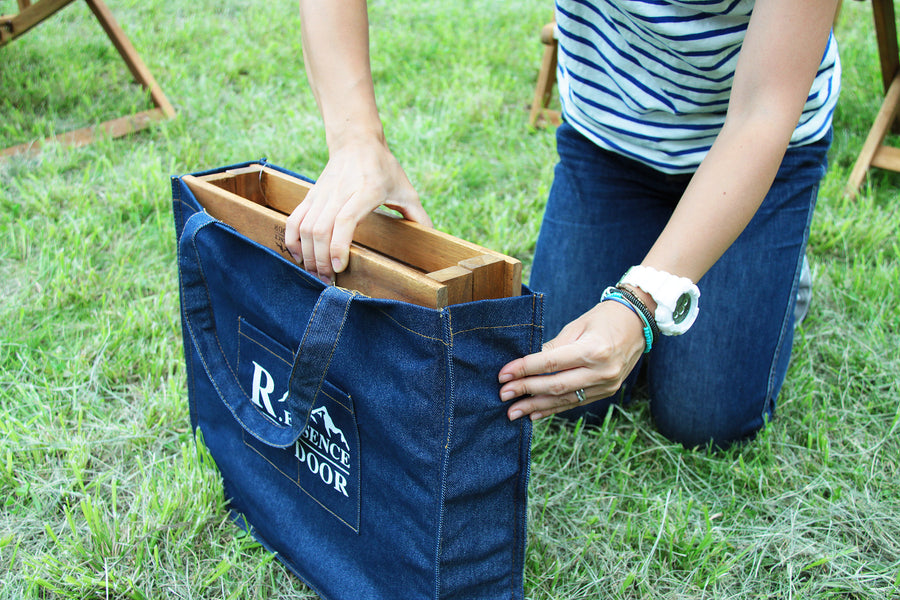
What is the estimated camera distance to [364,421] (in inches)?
38.1

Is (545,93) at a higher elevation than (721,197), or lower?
higher

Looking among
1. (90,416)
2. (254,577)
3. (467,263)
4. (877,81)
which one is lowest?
(254,577)

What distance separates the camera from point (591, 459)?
1.51 meters

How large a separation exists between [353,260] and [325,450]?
0.30 metres

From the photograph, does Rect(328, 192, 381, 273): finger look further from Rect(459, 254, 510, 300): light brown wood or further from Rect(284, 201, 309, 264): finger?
Rect(459, 254, 510, 300): light brown wood

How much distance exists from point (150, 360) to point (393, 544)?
101 cm

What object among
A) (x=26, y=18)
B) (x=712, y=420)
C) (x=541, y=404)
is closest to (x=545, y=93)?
(x=712, y=420)

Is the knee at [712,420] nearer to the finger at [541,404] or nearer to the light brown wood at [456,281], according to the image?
the finger at [541,404]

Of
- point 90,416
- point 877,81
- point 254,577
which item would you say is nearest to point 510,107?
point 877,81

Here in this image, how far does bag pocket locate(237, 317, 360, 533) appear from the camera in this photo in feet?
3.31

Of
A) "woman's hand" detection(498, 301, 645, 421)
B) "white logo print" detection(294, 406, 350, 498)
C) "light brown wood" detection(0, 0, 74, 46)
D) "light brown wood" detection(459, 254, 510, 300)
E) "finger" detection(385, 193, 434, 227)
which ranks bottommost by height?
"white logo print" detection(294, 406, 350, 498)

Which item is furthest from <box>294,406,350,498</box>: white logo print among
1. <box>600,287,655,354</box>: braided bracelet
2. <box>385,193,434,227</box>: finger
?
<box>600,287,655,354</box>: braided bracelet

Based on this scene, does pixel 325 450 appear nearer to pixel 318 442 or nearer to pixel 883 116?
pixel 318 442

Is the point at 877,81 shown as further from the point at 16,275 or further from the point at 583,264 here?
the point at 16,275
